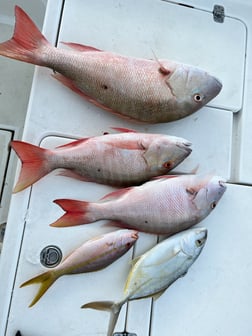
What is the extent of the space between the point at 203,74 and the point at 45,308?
89cm

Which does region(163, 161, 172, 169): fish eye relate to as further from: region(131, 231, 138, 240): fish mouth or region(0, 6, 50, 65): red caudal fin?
region(0, 6, 50, 65): red caudal fin

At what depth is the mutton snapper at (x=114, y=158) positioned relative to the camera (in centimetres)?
112

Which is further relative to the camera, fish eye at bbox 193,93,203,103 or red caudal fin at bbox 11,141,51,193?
fish eye at bbox 193,93,203,103

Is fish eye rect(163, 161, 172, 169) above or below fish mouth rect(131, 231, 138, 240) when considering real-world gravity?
above

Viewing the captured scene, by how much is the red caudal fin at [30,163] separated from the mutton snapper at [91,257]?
250mm

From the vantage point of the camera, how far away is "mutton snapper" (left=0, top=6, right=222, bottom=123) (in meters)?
1.16

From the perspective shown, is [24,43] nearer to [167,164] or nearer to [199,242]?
[167,164]

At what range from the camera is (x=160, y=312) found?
119 cm

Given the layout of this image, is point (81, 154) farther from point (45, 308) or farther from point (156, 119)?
point (45, 308)

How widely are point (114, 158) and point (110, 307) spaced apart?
44 cm

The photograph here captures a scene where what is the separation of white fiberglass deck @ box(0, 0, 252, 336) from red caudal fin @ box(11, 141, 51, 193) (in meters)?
0.06

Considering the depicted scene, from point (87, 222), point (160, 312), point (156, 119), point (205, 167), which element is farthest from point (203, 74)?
point (160, 312)

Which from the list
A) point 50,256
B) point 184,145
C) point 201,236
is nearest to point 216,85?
point 184,145

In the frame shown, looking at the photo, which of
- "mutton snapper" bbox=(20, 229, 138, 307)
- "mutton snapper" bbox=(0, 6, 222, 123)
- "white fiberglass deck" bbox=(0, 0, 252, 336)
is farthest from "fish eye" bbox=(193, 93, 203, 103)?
"mutton snapper" bbox=(20, 229, 138, 307)
